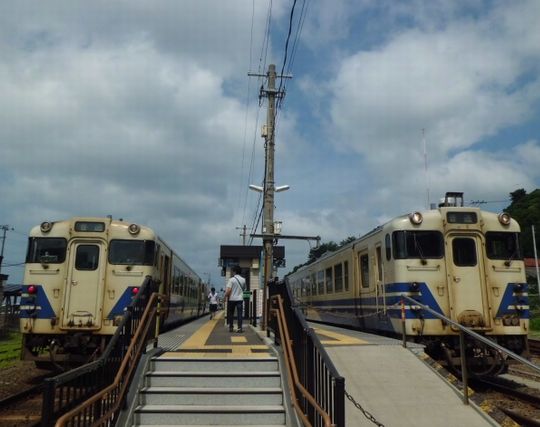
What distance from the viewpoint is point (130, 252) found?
36.4 ft

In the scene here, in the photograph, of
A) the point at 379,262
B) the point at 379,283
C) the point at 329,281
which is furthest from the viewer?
the point at 329,281

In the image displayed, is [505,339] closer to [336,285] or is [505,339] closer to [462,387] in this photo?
Answer: [462,387]

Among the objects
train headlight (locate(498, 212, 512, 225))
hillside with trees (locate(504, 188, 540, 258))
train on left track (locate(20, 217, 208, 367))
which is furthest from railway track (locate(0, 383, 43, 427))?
hillside with trees (locate(504, 188, 540, 258))

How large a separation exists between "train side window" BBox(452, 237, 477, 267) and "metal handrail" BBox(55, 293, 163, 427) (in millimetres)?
6190

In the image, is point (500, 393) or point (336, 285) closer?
point (500, 393)

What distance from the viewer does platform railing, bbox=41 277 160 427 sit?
394 cm

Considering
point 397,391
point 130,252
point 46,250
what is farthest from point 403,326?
point 46,250

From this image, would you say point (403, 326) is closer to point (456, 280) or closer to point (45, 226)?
point (456, 280)

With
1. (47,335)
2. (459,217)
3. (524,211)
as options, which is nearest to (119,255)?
(47,335)

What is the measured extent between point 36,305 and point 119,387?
570 centimetres

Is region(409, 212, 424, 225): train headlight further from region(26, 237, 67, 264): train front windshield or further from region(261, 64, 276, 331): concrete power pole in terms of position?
region(26, 237, 67, 264): train front windshield

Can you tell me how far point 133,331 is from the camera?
21.9ft

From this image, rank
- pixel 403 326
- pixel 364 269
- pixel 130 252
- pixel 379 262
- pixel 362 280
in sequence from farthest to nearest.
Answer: pixel 362 280 → pixel 364 269 → pixel 379 262 → pixel 130 252 → pixel 403 326

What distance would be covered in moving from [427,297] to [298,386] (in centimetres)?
532
